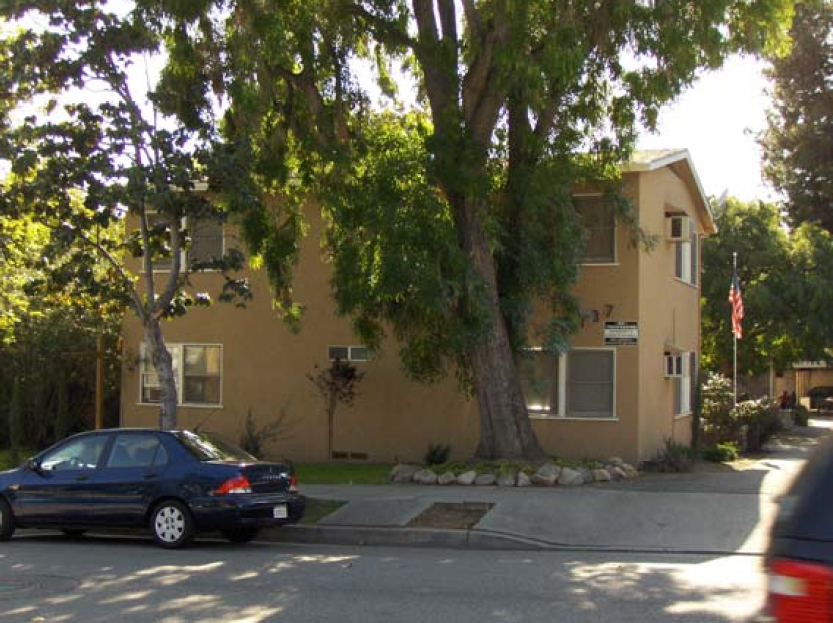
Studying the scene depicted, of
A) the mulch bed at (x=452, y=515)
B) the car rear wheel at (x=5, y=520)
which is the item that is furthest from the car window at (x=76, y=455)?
the mulch bed at (x=452, y=515)

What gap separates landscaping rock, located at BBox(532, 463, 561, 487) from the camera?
15195 mm

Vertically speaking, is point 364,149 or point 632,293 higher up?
point 364,149

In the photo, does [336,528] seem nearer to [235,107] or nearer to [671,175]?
[235,107]

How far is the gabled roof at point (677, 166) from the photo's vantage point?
58.6ft

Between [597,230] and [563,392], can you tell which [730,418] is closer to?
[563,392]

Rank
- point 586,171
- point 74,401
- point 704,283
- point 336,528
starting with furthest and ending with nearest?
point 704,283 < point 74,401 < point 586,171 < point 336,528

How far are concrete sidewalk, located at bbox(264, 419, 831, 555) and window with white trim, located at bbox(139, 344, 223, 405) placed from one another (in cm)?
613

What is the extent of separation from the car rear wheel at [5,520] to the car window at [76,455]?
27.0 inches

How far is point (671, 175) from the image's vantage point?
20469mm

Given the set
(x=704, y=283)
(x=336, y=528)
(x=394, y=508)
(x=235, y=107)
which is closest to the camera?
(x=336, y=528)

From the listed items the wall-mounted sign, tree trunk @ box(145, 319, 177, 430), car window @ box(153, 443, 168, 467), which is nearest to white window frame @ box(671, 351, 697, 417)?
the wall-mounted sign

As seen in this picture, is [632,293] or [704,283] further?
[704,283]

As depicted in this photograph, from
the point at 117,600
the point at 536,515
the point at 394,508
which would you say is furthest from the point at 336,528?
the point at 117,600

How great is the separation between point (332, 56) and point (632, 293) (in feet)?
22.8
